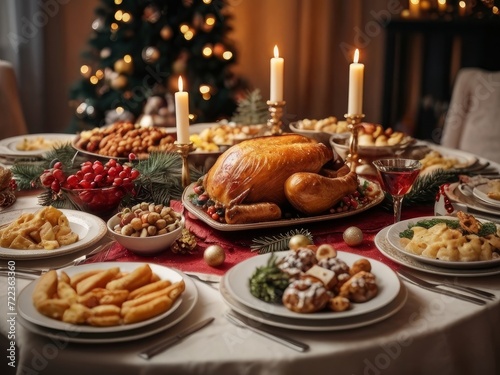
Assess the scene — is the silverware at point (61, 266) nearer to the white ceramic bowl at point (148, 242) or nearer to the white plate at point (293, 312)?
the white ceramic bowl at point (148, 242)

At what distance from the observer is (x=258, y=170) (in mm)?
1825

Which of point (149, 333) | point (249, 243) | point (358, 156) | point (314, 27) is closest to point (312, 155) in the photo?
point (249, 243)

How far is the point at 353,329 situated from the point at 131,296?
0.46 m

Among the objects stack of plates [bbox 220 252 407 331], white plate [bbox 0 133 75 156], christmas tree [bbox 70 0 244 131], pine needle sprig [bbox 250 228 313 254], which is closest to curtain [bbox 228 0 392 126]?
christmas tree [bbox 70 0 244 131]

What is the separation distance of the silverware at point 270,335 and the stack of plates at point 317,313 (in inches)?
0.8

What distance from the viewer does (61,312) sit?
1.25 m

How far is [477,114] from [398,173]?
2.09 meters

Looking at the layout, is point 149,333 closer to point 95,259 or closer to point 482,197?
point 95,259

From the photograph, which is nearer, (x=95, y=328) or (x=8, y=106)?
(x=95, y=328)

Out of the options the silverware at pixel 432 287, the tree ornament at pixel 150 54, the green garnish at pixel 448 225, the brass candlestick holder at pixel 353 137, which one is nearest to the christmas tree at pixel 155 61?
the tree ornament at pixel 150 54

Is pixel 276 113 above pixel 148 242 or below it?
above

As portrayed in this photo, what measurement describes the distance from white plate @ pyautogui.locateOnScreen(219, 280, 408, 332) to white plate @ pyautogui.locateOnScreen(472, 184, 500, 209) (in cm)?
78

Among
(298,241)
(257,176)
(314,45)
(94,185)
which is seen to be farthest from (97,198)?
(314,45)

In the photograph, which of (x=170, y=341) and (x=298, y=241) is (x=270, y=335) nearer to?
(x=170, y=341)
